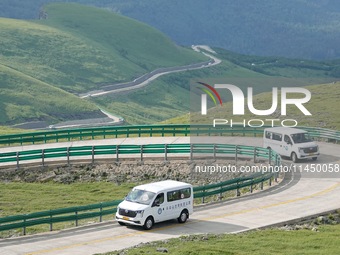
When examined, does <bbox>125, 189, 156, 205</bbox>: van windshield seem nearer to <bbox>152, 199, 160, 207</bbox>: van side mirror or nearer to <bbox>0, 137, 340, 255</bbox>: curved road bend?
<bbox>152, 199, 160, 207</bbox>: van side mirror

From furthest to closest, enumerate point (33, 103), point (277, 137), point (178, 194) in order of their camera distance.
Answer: point (33, 103)
point (277, 137)
point (178, 194)

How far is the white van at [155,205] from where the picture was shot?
115 feet

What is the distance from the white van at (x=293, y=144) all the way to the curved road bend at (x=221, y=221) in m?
3.76

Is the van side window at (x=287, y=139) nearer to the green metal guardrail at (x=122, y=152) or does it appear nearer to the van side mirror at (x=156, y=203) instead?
the green metal guardrail at (x=122, y=152)

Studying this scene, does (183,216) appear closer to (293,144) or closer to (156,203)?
(156,203)

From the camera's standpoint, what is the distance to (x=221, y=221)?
37312 millimetres

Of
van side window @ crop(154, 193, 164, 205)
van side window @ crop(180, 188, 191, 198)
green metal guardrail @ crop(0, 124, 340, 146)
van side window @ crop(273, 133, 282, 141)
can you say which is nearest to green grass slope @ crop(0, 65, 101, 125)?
green metal guardrail @ crop(0, 124, 340, 146)

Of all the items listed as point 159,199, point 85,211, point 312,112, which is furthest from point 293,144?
point 312,112

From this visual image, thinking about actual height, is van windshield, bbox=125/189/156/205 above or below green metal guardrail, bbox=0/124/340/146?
below

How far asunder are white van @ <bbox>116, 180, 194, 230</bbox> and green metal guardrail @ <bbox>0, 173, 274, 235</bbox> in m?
1.80

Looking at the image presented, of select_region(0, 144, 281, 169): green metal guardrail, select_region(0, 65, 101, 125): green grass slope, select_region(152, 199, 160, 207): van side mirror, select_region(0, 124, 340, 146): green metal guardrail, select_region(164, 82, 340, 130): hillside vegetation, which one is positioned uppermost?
select_region(0, 65, 101, 125): green grass slope

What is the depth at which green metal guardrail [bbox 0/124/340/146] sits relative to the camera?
203 ft

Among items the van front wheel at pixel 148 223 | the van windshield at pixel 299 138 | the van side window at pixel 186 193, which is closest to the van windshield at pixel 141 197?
the van front wheel at pixel 148 223

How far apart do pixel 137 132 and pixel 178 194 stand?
94.6 feet
